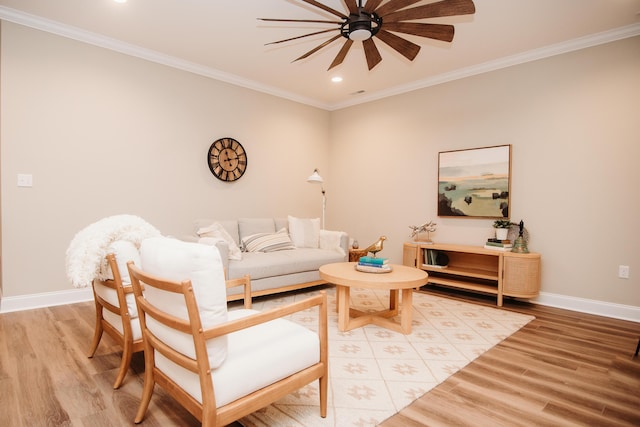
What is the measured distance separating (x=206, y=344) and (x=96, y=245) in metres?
1.17

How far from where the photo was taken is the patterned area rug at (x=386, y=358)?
5.88 feet

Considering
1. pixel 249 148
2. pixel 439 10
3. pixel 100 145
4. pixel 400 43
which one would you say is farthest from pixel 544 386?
pixel 100 145

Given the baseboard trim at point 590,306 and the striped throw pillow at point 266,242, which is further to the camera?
the striped throw pillow at point 266,242

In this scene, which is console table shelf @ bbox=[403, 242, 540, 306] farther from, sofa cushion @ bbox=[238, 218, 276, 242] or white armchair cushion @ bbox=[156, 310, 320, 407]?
white armchair cushion @ bbox=[156, 310, 320, 407]

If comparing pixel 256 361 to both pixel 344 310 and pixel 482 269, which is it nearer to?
pixel 344 310

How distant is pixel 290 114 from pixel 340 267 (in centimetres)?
314

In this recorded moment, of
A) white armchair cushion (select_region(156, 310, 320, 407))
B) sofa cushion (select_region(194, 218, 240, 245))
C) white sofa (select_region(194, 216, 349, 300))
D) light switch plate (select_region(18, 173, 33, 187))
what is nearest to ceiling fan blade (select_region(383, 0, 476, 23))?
white armchair cushion (select_region(156, 310, 320, 407))

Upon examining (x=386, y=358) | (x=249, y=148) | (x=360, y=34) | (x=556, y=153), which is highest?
(x=360, y=34)

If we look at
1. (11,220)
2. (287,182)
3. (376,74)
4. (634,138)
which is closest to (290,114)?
(287,182)

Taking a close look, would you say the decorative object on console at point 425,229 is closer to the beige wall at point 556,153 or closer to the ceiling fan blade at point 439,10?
the beige wall at point 556,153

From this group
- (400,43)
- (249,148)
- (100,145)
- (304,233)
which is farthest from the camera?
(249,148)

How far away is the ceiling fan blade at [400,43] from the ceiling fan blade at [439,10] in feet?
0.76

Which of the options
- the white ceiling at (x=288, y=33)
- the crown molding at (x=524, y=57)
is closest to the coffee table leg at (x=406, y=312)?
the white ceiling at (x=288, y=33)

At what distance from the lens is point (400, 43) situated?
8.80ft
